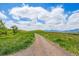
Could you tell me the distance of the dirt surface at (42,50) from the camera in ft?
6.20

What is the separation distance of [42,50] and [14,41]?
258 millimetres

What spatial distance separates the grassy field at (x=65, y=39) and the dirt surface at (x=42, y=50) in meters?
0.04

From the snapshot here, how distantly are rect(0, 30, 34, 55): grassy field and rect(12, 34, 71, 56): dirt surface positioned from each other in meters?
0.04

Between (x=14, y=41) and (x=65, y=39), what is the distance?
17.7 inches

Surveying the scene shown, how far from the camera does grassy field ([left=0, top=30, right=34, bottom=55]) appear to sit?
6.22 feet

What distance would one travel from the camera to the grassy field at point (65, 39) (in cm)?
191

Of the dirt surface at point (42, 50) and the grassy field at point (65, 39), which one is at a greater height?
the grassy field at point (65, 39)

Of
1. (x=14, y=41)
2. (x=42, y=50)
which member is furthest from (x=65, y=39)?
(x=14, y=41)

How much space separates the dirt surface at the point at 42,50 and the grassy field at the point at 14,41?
4 centimetres

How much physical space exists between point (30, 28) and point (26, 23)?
0.19 ft

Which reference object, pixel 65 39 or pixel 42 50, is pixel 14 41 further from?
pixel 65 39

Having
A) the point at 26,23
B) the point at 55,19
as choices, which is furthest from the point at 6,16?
the point at 55,19

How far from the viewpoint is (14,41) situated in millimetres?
1924

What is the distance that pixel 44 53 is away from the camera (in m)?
1.89
